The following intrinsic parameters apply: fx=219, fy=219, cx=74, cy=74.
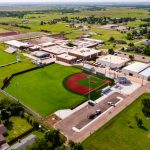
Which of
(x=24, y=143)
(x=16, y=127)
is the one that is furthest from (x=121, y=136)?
(x=16, y=127)

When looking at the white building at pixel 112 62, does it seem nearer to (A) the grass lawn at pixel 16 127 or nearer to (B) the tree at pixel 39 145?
(A) the grass lawn at pixel 16 127

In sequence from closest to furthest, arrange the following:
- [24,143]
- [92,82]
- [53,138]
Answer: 1. [53,138]
2. [24,143]
3. [92,82]

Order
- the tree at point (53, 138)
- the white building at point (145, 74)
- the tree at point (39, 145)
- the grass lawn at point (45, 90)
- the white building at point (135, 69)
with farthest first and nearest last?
1. the white building at point (135, 69)
2. the white building at point (145, 74)
3. the grass lawn at point (45, 90)
4. the tree at point (53, 138)
5. the tree at point (39, 145)

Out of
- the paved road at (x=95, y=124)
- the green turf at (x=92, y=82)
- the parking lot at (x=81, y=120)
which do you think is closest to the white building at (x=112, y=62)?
the green turf at (x=92, y=82)

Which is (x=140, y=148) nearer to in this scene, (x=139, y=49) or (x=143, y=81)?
(x=143, y=81)

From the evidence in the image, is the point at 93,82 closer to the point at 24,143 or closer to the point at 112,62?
the point at 112,62
